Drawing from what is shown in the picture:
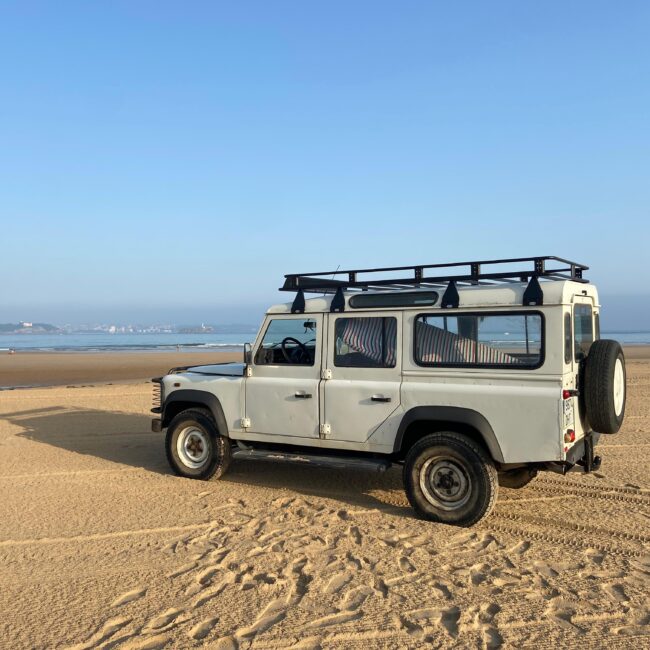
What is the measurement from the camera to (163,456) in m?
8.80

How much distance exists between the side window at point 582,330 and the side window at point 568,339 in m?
0.14

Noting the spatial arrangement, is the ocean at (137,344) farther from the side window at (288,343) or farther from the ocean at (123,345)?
the side window at (288,343)

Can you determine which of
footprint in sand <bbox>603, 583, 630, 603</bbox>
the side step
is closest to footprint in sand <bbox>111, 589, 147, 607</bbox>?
the side step

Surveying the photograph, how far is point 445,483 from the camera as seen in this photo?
19.2 ft

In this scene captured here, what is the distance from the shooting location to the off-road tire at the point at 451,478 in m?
5.57

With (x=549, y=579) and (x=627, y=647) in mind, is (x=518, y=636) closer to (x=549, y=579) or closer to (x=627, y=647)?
(x=627, y=647)

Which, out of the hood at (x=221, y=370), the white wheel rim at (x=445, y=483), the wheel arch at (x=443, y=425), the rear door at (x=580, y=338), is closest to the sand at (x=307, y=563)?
the white wheel rim at (x=445, y=483)

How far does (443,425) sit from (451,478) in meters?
0.50

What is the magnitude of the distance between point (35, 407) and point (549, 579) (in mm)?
12632

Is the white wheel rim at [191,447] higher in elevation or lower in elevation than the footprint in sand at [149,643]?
higher

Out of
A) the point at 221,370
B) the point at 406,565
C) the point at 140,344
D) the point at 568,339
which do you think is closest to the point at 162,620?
the point at 406,565

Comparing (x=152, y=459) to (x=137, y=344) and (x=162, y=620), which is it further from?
(x=137, y=344)

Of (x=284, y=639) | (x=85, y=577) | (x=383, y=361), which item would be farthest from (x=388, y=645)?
(x=383, y=361)

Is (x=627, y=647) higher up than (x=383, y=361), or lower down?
lower down
